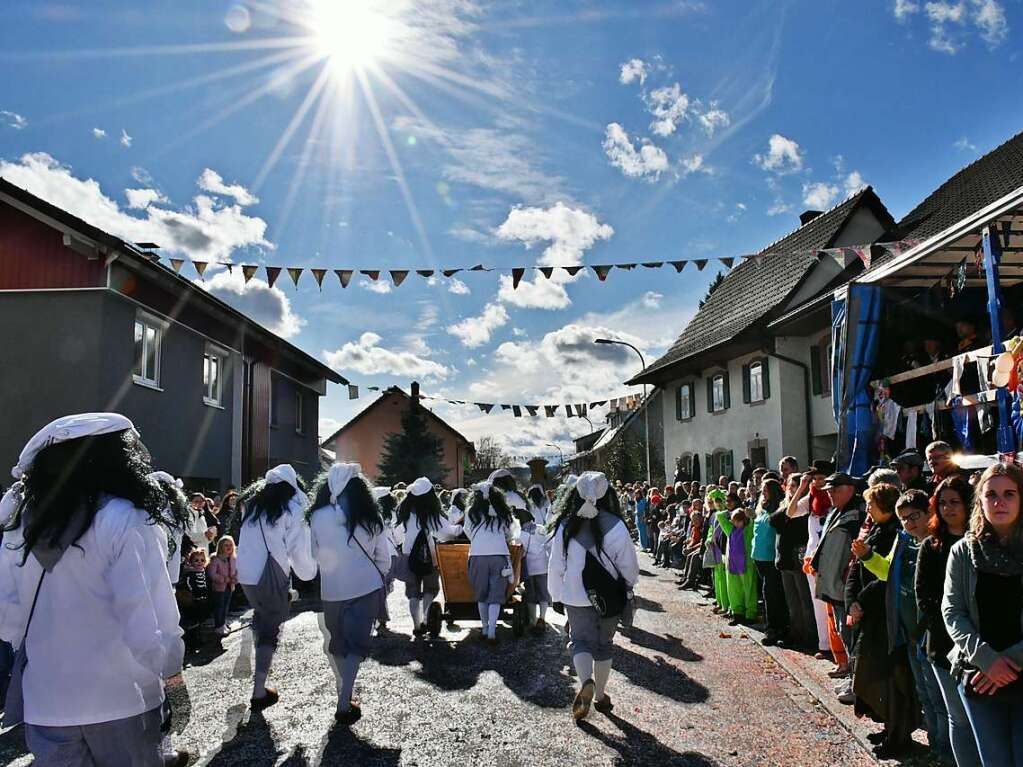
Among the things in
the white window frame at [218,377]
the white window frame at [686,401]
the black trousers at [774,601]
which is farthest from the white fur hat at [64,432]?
the white window frame at [686,401]

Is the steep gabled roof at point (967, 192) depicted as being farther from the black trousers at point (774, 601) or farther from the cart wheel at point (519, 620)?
the cart wheel at point (519, 620)

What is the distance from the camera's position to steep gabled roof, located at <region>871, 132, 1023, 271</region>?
15.7 m

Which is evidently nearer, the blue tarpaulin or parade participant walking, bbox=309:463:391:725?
parade participant walking, bbox=309:463:391:725

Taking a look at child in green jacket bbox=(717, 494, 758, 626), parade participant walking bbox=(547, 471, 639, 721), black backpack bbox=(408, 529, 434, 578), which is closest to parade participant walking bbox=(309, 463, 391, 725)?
parade participant walking bbox=(547, 471, 639, 721)

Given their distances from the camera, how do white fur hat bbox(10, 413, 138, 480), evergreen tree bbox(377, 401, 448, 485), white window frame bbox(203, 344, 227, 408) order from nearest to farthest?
white fur hat bbox(10, 413, 138, 480) < white window frame bbox(203, 344, 227, 408) < evergreen tree bbox(377, 401, 448, 485)

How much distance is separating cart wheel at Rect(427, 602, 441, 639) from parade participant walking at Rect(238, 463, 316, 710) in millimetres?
3128

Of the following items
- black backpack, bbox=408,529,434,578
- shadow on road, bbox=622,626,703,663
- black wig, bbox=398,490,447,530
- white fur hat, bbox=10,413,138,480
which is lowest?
shadow on road, bbox=622,626,703,663

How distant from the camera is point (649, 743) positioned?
549cm

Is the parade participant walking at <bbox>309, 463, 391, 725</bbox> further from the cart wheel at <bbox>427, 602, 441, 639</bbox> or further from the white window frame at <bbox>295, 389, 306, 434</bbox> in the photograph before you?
the white window frame at <bbox>295, 389, 306, 434</bbox>

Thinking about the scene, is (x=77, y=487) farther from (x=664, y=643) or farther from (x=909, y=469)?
(x=664, y=643)

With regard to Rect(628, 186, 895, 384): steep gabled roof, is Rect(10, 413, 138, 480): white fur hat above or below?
below

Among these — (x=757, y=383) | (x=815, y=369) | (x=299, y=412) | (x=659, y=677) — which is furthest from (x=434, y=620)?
(x=299, y=412)

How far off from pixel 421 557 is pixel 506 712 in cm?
373

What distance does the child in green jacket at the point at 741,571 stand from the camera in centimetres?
1031
